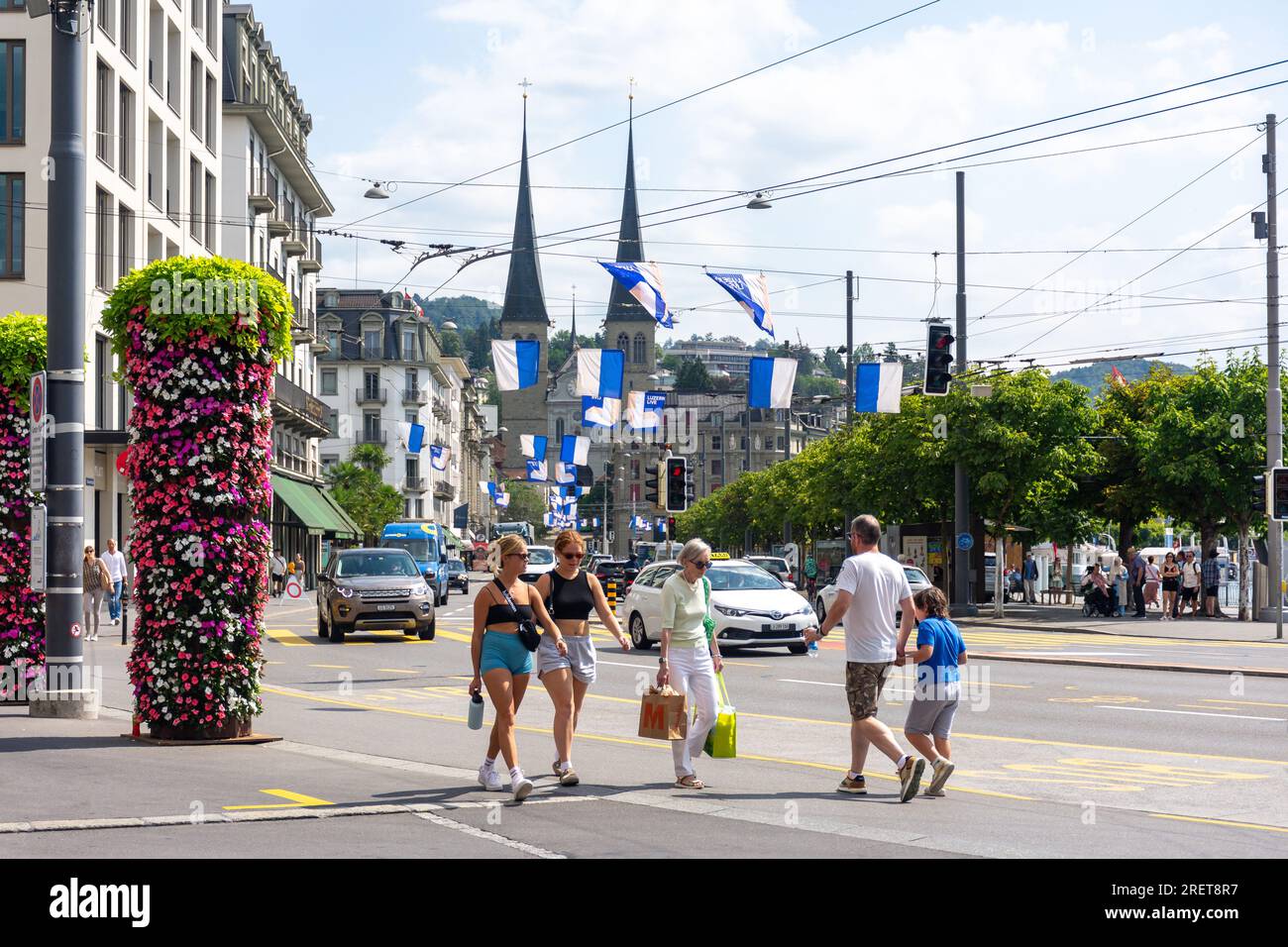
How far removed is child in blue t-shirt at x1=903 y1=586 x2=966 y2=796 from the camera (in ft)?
35.7

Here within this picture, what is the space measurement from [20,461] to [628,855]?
11.0 m

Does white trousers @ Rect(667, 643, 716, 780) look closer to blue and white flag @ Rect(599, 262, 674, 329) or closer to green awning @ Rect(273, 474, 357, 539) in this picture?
blue and white flag @ Rect(599, 262, 674, 329)

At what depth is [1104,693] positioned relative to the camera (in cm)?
1945

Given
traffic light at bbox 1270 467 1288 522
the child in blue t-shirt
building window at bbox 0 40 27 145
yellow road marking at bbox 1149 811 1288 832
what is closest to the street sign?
the child in blue t-shirt

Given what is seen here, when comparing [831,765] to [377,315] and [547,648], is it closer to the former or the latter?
[547,648]

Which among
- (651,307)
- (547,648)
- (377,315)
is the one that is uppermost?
(377,315)

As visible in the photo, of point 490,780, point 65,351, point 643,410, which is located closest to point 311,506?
point 643,410

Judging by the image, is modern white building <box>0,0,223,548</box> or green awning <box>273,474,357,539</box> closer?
modern white building <box>0,0,223,548</box>

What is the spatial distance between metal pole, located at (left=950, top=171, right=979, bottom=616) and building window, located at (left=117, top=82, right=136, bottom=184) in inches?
867

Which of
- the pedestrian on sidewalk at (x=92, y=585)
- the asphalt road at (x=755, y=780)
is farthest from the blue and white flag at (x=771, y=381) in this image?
the asphalt road at (x=755, y=780)

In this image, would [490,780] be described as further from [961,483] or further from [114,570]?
[961,483]

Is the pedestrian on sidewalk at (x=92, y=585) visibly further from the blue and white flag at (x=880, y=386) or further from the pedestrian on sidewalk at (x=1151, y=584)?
the pedestrian on sidewalk at (x=1151, y=584)

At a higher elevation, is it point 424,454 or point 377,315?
point 377,315
